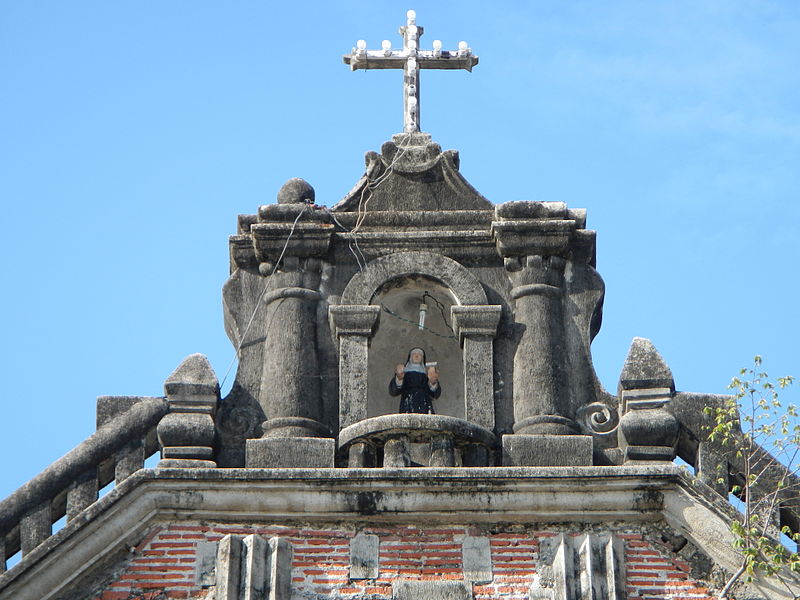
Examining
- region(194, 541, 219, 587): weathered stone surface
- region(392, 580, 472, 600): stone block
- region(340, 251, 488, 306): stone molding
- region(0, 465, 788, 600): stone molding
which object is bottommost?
region(392, 580, 472, 600): stone block

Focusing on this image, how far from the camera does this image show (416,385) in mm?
18422

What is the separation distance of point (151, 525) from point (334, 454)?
1.54 metres

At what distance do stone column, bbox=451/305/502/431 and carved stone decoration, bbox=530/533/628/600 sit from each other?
137 centimetres

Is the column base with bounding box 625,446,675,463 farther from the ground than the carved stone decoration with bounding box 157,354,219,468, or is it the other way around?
the carved stone decoration with bounding box 157,354,219,468

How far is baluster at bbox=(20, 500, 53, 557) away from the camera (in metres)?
16.6

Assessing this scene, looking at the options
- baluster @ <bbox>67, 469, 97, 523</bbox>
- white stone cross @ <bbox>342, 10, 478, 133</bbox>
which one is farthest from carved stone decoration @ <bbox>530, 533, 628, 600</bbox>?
white stone cross @ <bbox>342, 10, 478, 133</bbox>

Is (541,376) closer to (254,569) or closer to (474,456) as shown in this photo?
(474,456)

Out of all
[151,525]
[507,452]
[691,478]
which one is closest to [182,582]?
[151,525]

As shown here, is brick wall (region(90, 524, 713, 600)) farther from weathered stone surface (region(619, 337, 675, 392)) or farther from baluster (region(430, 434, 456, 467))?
weathered stone surface (region(619, 337, 675, 392))

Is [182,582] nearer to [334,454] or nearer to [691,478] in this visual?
[334,454]

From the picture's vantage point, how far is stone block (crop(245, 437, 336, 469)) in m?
17.1

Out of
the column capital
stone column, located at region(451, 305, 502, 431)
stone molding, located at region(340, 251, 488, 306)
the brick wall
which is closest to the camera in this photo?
the brick wall

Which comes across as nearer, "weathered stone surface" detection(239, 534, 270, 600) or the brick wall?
"weathered stone surface" detection(239, 534, 270, 600)

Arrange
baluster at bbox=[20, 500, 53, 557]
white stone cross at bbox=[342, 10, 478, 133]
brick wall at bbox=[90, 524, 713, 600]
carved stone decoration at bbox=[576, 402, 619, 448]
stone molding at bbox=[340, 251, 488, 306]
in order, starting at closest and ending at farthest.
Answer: brick wall at bbox=[90, 524, 713, 600]
baluster at bbox=[20, 500, 53, 557]
carved stone decoration at bbox=[576, 402, 619, 448]
stone molding at bbox=[340, 251, 488, 306]
white stone cross at bbox=[342, 10, 478, 133]
